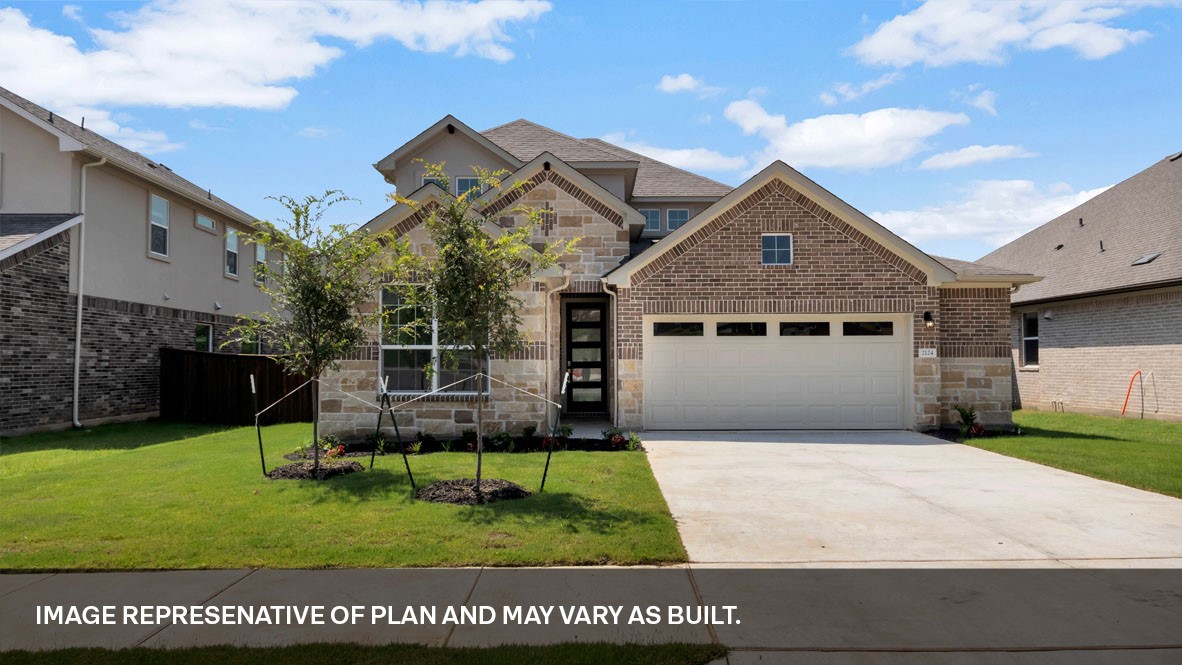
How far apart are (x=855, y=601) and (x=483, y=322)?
187 inches

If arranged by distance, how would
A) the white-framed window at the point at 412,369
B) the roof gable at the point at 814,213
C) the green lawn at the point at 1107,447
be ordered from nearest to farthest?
the green lawn at the point at 1107,447
the white-framed window at the point at 412,369
the roof gable at the point at 814,213

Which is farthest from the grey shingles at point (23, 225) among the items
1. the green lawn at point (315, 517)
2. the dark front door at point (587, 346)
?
the dark front door at point (587, 346)

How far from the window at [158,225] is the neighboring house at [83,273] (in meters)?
0.03

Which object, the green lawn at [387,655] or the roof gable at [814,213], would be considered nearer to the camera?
the green lawn at [387,655]

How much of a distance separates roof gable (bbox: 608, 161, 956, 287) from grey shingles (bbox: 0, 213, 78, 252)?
38.1ft

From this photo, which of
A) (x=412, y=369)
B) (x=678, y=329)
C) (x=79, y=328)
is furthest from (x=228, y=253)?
(x=678, y=329)

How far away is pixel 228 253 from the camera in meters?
21.7

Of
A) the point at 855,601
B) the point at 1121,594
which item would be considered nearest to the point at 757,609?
the point at 855,601

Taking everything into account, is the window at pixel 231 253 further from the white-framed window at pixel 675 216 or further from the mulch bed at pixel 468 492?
the mulch bed at pixel 468 492

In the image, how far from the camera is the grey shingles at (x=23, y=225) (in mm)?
13750

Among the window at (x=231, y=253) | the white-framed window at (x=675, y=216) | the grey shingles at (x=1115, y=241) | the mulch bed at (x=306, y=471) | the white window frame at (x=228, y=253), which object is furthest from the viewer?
the window at (x=231, y=253)

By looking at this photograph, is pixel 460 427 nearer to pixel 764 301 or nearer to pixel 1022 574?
pixel 764 301

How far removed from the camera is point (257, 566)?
18.5ft

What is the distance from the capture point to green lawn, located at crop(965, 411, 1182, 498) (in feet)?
31.1
